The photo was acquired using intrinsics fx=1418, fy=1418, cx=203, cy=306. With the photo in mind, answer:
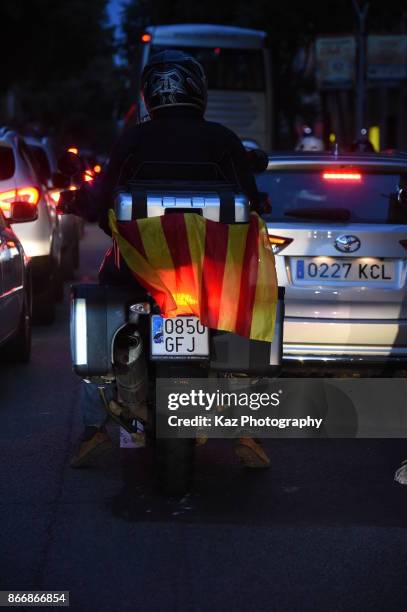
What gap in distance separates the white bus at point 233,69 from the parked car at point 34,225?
16.2 metres

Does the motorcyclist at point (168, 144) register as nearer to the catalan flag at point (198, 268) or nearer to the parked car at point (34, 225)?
the catalan flag at point (198, 268)

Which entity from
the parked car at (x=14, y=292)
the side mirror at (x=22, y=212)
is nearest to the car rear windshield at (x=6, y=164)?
the parked car at (x=14, y=292)

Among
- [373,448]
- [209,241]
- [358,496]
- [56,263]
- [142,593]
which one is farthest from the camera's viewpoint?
[56,263]

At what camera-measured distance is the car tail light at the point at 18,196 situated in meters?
12.3

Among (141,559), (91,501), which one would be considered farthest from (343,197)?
(141,559)

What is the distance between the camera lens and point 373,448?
7586mm

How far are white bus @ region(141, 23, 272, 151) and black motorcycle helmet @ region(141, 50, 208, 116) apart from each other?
2267 cm

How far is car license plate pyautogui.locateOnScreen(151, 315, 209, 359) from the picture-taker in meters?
5.99

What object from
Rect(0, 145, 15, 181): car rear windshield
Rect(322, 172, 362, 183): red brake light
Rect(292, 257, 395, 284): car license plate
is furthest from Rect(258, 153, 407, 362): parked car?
Rect(0, 145, 15, 181): car rear windshield

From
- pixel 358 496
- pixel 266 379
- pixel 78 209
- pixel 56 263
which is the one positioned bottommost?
pixel 56 263

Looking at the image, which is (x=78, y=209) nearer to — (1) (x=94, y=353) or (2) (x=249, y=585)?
(1) (x=94, y=353)

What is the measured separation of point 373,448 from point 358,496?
1.16 meters

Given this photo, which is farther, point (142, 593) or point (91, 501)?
point (91, 501)

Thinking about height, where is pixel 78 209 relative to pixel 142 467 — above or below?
above
